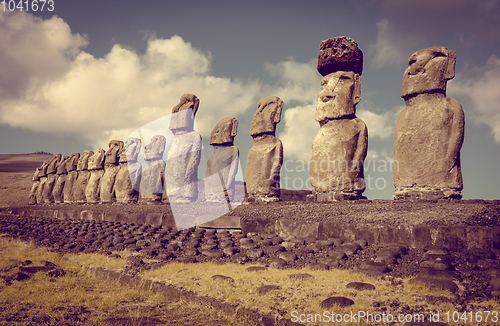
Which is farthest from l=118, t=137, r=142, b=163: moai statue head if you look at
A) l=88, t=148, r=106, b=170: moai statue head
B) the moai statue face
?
the moai statue face

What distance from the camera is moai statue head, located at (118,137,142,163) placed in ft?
49.9

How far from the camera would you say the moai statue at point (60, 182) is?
19922 millimetres

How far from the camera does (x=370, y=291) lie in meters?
2.68

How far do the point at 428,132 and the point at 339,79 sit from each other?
244 centimetres

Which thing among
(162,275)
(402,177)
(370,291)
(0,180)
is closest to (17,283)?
(162,275)

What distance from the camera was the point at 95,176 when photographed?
16.7 metres

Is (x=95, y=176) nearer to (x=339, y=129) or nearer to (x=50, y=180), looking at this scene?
(x=50, y=180)

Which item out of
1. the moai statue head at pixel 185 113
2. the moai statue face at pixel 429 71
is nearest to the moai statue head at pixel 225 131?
the moai statue head at pixel 185 113

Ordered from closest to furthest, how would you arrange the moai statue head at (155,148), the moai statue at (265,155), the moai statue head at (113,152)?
the moai statue at (265,155) < the moai statue head at (155,148) < the moai statue head at (113,152)

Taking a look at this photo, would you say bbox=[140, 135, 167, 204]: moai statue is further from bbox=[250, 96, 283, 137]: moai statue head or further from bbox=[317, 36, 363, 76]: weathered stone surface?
bbox=[317, 36, 363, 76]: weathered stone surface

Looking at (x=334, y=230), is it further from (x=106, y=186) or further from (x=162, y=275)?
(x=106, y=186)

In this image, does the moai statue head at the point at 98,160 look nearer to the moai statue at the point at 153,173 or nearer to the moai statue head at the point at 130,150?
the moai statue head at the point at 130,150

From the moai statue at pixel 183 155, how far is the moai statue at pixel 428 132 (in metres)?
7.59

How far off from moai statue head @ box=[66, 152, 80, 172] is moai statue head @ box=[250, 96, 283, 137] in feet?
46.0
